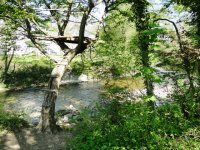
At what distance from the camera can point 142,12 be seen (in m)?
9.06

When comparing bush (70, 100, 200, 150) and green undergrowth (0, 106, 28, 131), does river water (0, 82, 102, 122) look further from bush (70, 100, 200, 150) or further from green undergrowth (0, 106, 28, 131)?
bush (70, 100, 200, 150)

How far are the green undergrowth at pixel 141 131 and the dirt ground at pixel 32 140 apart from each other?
1237 millimetres

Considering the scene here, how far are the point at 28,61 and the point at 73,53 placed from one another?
13.6 metres

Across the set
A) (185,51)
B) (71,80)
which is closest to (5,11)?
(185,51)

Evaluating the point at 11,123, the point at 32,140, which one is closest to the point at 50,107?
the point at 32,140

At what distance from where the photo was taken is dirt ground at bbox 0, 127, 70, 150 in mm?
8133

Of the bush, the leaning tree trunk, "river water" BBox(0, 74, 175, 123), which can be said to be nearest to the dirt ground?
the leaning tree trunk

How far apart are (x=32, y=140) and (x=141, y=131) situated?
399 centimetres

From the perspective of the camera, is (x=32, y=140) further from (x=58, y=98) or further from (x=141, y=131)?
(x=58, y=98)

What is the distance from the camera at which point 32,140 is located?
860 centimetres

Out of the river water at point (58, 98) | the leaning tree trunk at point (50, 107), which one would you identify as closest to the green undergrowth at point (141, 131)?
the leaning tree trunk at point (50, 107)

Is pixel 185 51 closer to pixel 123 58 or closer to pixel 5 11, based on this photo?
pixel 123 58

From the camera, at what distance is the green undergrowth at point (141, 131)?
573 centimetres

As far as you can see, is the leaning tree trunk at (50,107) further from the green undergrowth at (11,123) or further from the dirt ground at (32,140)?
the green undergrowth at (11,123)
